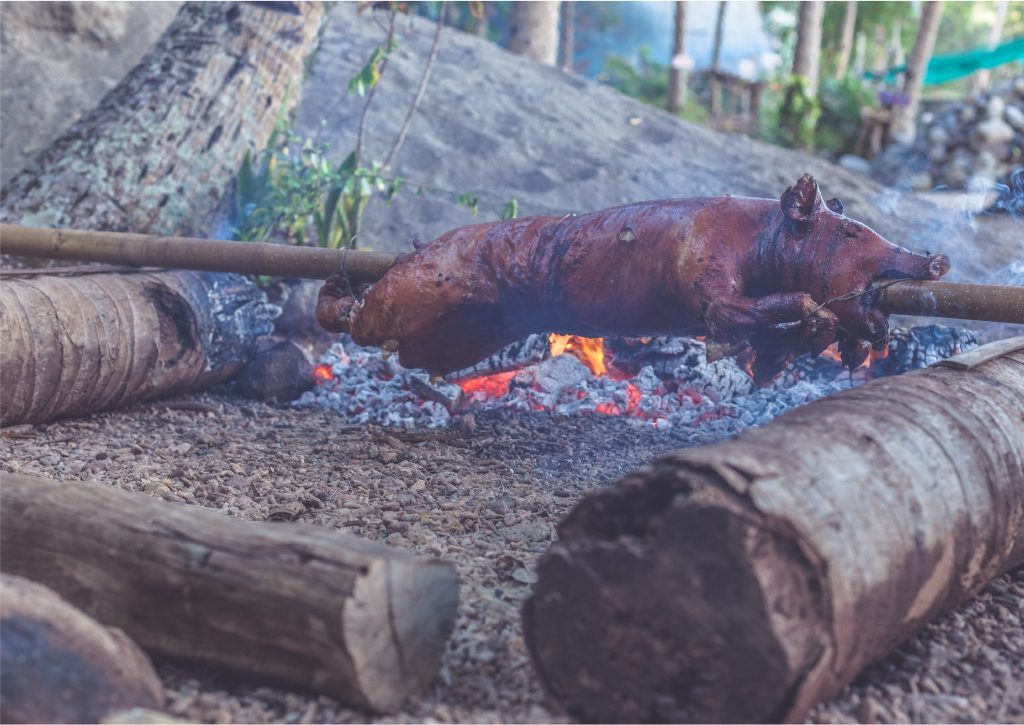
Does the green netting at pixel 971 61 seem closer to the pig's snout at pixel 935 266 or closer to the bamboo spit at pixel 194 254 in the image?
the pig's snout at pixel 935 266

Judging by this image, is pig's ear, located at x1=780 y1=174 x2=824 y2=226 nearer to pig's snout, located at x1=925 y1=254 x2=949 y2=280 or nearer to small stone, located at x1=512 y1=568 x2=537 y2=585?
pig's snout, located at x1=925 y1=254 x2=949 y2=280

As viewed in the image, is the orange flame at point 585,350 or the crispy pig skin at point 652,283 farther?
the orange flame at point 585,350

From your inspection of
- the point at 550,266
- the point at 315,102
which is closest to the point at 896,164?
the point at 315,102

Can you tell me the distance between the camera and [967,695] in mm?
2406

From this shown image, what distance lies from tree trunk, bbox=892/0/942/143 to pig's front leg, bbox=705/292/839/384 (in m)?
15.2

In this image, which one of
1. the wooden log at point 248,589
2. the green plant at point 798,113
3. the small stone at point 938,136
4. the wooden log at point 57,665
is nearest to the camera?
the wooden log at point 57,665

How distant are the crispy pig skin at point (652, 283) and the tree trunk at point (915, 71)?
14.5 m

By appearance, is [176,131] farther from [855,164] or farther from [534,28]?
[855,164]

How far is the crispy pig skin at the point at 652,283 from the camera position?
3.57 m

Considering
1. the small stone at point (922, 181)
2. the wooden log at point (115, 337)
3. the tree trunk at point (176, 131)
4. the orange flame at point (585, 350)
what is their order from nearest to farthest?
1. the wooden log at point (115, 337)
2. the orange flame at point (585, 350)
3. the tree trunk at point (176, 131)
4. the small stone at point (922, 181)

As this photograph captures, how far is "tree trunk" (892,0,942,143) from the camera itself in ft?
54.3

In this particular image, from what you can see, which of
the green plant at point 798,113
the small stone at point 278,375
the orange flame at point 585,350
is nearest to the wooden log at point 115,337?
the small stone at point 278,375

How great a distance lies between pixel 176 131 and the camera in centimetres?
665

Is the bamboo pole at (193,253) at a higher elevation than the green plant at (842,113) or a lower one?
lower
